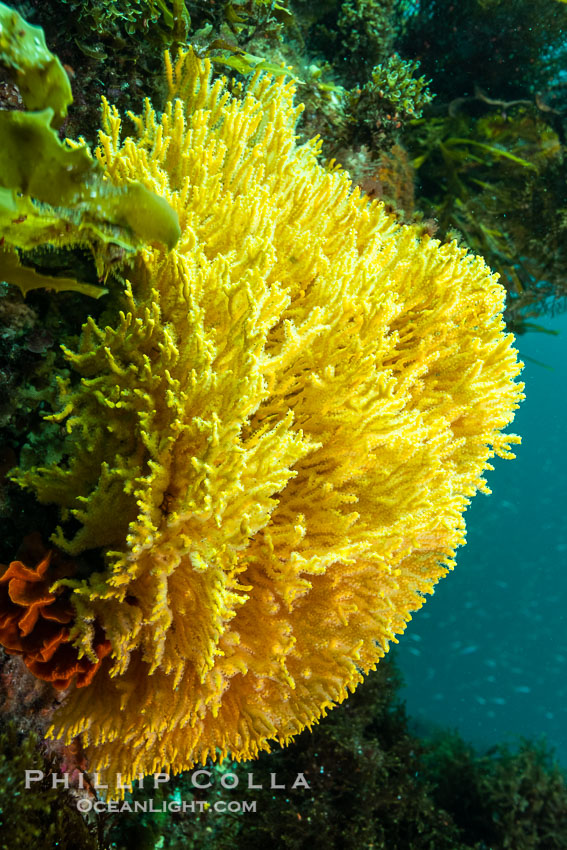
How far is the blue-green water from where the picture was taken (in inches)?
1813

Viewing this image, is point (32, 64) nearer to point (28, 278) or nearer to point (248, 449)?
point (28, 278)

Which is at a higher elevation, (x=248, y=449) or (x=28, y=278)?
(x=28, y=278)

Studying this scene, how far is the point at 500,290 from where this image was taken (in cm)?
312

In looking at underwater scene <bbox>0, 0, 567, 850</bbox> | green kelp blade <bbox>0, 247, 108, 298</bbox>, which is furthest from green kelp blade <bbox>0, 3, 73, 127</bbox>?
green kelp blade <bbox>0, 247, 108, 298</bbox>

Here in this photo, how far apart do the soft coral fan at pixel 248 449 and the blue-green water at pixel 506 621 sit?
40.2 meters

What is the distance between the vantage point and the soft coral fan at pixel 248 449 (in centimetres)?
199

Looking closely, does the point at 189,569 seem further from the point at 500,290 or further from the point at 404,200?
the point at 404,200

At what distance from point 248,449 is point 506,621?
56994mm

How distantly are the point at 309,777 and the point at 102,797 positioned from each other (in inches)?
149

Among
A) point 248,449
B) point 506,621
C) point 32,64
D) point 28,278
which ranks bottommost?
point 248,449

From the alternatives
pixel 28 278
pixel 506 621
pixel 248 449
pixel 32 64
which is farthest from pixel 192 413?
pixel 506 621

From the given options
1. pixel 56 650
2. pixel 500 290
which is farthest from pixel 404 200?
pixel 56 650

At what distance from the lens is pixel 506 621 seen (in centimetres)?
5103

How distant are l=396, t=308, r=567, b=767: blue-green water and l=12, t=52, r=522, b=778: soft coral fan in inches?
1582
